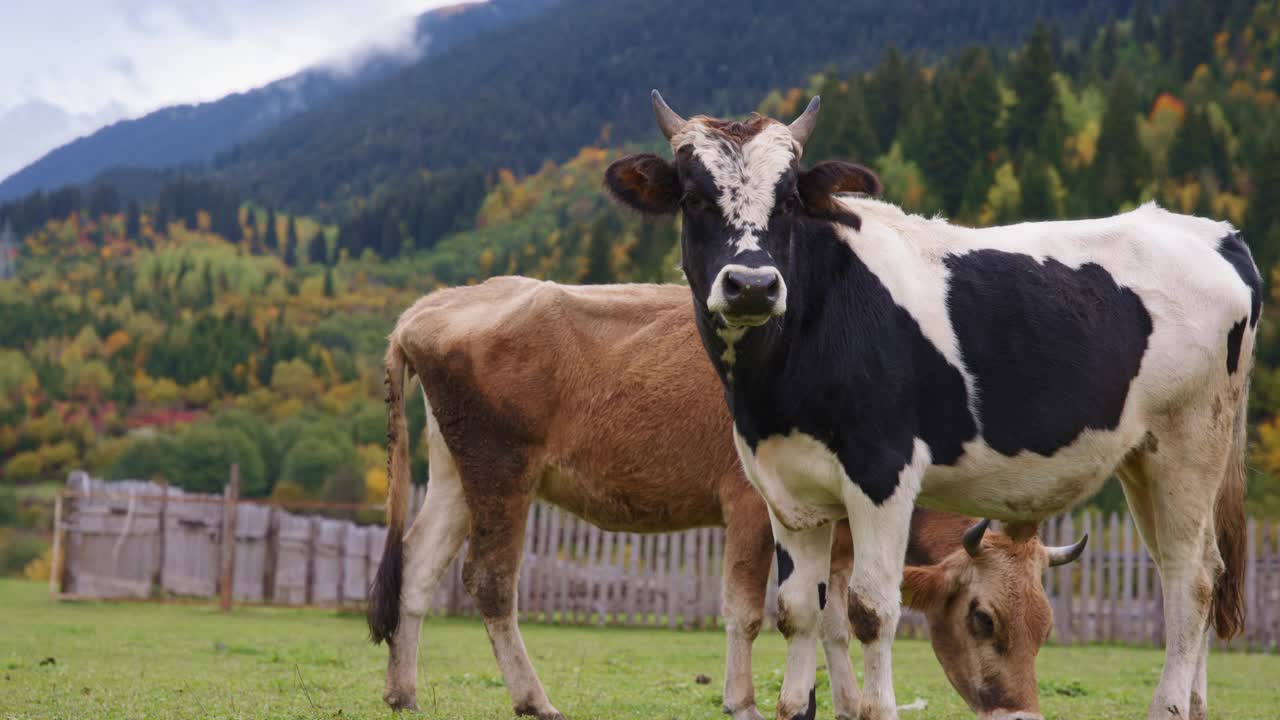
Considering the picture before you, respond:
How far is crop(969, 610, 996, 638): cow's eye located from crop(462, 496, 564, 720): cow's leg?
231cm

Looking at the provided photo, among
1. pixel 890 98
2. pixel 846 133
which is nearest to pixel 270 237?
pixel 890 98

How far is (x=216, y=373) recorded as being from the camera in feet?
311

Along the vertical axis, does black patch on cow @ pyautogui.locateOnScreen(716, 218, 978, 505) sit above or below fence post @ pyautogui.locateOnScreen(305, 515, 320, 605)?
above

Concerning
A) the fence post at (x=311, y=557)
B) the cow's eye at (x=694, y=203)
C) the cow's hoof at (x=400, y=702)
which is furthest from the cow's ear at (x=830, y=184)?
the fence post at (x=311, y=557)

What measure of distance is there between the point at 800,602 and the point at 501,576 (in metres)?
2.08

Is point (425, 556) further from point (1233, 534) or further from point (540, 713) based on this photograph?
point (1233, 534)

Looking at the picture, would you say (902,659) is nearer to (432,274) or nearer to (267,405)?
(267,405)

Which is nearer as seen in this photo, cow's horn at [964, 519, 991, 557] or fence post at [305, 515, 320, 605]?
cow's horn at [964, 519, 991, 557]

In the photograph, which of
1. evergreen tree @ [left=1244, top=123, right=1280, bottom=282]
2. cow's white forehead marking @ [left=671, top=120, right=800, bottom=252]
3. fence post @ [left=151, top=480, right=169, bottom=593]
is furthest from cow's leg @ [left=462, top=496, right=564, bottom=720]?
evergreen tree @ [left=1244, top=123, right=1280, bottom=282]

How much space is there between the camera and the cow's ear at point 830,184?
516cm

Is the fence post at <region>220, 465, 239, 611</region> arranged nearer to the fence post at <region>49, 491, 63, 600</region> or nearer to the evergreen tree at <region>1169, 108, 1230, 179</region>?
the fence post at <region>49, 491, 63, 600</region>

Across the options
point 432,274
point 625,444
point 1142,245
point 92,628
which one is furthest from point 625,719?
point 432,274

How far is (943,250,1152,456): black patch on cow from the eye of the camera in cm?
517

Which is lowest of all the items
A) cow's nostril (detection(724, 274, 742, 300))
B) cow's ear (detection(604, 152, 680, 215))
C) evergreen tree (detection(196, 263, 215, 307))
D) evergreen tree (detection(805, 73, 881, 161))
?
cow's nostril (detection(724, 274, 742, 300))
